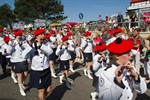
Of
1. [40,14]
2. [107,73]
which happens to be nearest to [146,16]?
[107,73]

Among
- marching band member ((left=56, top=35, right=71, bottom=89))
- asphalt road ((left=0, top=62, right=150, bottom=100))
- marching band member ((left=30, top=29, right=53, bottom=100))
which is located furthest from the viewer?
marching band member ((left=56, top=35, right=71, bottom=89))

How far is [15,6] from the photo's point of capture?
6875 centimetres

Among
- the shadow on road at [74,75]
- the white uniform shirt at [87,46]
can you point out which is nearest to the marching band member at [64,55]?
the shadow on road at [74,75]

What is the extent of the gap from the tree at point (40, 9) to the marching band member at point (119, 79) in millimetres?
57364

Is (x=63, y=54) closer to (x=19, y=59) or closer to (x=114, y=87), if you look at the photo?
(x=19, y=59)

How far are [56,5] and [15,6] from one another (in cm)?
1191

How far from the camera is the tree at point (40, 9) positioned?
200ft

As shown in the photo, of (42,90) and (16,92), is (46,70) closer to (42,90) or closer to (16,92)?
(42,90)

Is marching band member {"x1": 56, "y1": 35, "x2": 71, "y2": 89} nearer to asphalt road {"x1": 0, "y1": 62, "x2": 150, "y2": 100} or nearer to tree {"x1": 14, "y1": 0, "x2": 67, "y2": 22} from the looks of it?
asphalt road {"x1": 0, "y1": 62, "x2": 150, "y2": 100}

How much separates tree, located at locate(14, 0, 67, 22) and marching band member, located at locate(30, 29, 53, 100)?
54.2 m

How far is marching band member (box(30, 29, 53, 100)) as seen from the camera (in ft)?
20.3

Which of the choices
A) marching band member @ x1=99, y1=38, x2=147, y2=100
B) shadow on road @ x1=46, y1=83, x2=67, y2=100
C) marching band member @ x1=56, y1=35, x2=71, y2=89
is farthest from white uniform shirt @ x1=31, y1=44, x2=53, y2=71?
marching band member @ x1=99, y1=38, x2=147, y2=100

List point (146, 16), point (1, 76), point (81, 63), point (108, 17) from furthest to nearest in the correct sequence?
point (108, 17) < point (146, 16) < point (81, 63) < point (1, 76)

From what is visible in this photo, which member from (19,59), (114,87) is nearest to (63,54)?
(19,59)
